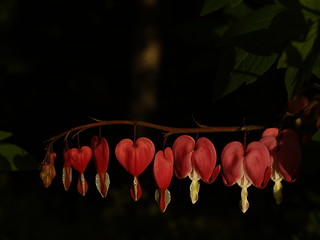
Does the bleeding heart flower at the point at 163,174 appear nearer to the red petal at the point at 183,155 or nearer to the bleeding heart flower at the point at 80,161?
the red petal at the point at 183,155

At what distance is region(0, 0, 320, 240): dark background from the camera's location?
7367mm

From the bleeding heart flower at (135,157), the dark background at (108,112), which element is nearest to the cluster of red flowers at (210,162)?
the bleeding heart flower at (135,157)

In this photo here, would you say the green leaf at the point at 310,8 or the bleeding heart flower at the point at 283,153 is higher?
the green leaf at the point at 310,8

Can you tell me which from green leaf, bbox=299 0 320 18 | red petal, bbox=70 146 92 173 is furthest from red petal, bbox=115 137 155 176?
green leaf, bbox=299 0 320 18

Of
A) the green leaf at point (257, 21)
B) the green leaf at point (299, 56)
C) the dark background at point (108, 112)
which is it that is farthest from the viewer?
the dark background at point (108, 112)

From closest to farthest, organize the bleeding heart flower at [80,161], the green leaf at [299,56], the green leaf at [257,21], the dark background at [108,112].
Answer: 1. the green leaf at [299,56]
2. the green leaf at [257,21]
3. the bleeding heart flower at [80,161]
4. the dark background at [108,112]

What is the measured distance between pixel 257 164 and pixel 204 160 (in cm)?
13

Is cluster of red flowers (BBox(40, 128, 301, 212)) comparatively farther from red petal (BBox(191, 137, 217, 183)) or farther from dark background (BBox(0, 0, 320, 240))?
dark background (BBox(0, 0, 320, 240))

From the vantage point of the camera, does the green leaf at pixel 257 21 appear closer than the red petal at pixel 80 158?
Yes

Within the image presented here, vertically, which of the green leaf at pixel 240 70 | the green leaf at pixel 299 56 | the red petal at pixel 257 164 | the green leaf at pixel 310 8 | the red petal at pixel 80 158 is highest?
the green leaf at pixel 310 8

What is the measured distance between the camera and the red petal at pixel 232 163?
4.89 feet

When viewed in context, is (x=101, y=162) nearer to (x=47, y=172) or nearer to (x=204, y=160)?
(x=47, y=172)

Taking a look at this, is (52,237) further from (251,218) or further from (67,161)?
(67,161)

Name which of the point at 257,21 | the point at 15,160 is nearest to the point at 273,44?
the point at 257,21
